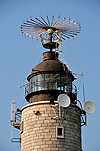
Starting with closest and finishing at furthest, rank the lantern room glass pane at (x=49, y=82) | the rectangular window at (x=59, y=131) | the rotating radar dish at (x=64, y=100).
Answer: the rectangular window at (x=59, y=131) < the rotating radar dish at (x=64, y=100) < the lantern room glass pane at (x=49, y=82)

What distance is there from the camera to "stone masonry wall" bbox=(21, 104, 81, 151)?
51375 millimetres

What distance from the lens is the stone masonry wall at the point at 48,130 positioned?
51.4 meters

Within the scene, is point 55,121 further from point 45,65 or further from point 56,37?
point 56,37

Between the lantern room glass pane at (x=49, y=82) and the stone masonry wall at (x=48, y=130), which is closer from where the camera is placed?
the stone masonry wall at (x=48, y=130)

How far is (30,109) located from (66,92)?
4.54m

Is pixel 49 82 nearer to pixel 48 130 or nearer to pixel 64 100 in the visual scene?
pixel 64 100
